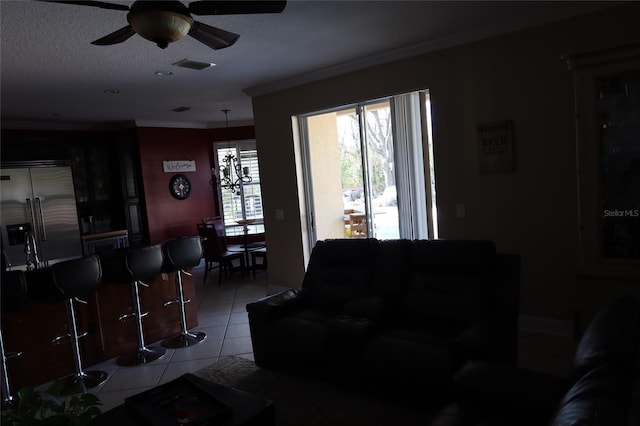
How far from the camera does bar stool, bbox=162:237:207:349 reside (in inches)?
162

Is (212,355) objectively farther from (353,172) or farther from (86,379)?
(353,172)

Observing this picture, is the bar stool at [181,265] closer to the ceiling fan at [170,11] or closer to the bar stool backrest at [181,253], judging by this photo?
the bar stool backrest at [181,253]

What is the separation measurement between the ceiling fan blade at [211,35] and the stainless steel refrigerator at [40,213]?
4771 millimetres

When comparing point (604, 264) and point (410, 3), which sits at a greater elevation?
point (410, 3)

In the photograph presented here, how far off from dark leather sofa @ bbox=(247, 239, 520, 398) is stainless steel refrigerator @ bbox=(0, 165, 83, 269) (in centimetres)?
437

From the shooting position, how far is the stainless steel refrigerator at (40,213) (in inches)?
238

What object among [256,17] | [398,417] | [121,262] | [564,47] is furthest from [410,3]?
[121,262]

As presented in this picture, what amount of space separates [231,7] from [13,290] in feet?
7.95

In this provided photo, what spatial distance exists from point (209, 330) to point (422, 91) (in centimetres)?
326

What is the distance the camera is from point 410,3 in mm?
3080

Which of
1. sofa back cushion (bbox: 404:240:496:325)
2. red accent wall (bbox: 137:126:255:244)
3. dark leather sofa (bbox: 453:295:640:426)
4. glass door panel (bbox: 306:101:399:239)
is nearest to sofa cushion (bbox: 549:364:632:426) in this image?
dark leather sofa (bbox: 453:295:640:426)

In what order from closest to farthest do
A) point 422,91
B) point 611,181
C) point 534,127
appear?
point 611,181
point 534,127
point 422,91

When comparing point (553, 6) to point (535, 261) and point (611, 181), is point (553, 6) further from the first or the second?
point (535, 261)

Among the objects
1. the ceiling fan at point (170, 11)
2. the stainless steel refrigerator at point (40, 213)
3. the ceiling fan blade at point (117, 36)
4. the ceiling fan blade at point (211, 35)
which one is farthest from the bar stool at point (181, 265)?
the stainless steel refrigerator at point (40, 213)
